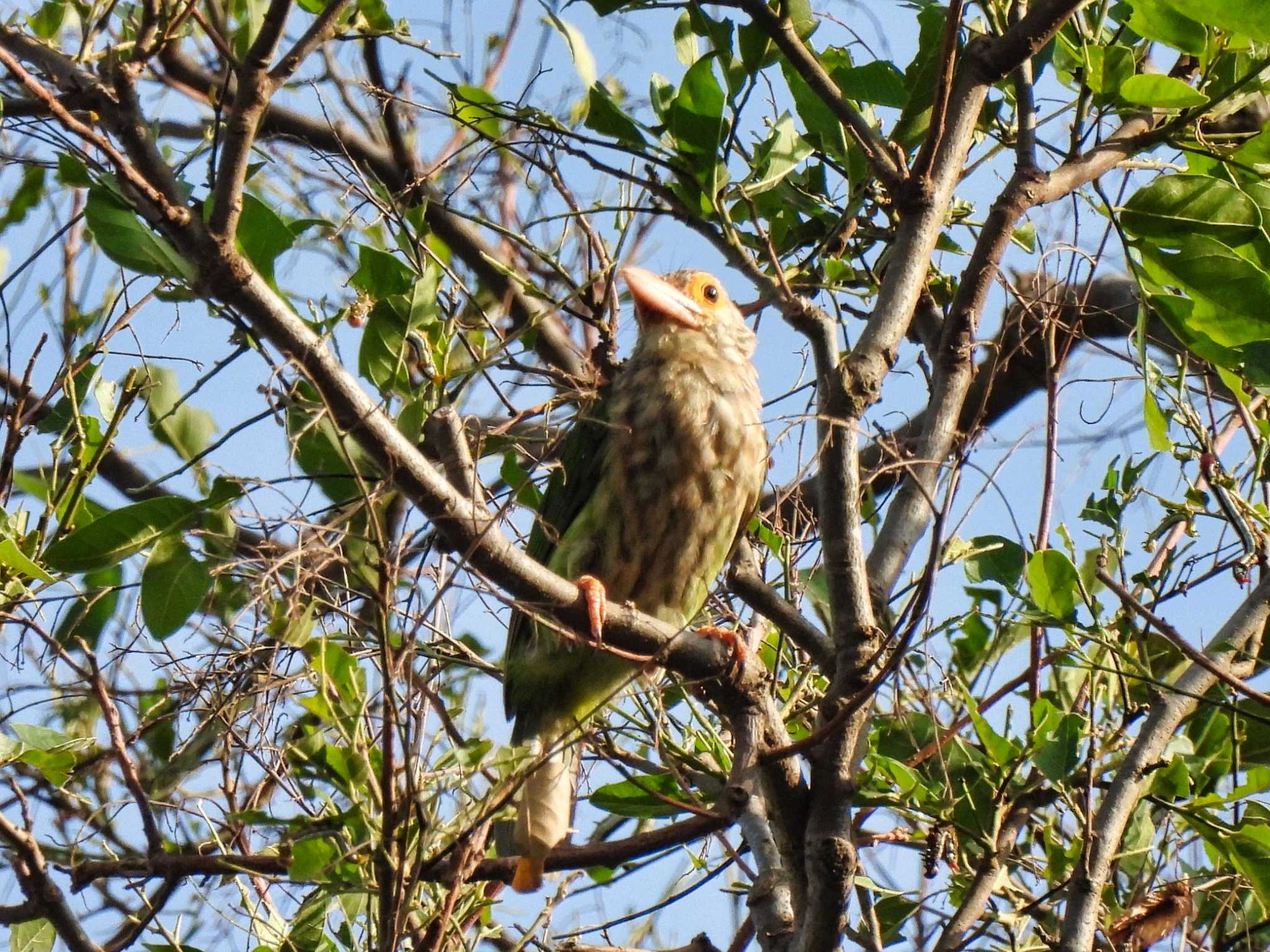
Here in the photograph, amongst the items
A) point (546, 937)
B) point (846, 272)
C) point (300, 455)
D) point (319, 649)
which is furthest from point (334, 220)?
point (546, 937)

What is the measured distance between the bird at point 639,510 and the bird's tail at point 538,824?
0.45 ft

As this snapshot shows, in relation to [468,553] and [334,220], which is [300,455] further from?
[334,220]

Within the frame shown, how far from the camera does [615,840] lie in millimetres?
3137

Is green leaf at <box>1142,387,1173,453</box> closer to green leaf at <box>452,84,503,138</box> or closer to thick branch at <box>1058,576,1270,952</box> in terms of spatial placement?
thick branch at <box>1058,576,1270,952</box>

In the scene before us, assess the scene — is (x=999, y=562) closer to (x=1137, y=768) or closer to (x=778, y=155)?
(x=1137, y=768)

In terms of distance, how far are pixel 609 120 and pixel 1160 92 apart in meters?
1.05

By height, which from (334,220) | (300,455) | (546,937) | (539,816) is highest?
(334,220)

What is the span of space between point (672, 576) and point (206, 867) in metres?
1.35

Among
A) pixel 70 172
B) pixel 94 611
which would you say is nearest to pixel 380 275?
pixel 70 172

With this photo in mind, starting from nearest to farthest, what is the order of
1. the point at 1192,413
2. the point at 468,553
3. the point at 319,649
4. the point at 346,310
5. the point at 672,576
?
the point at 468,553 < the point at 319,649 < the point at 346,310 < the point at 1192,413 < the point at 672,576

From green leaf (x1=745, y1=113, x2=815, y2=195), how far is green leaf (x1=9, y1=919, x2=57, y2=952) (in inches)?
87.1

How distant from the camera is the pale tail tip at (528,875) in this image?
10.2 feet

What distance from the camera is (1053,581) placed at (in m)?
2.68

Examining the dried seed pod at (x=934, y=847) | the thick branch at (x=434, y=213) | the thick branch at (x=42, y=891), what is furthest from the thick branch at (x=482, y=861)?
the thick branch at (x=434, y=213)
